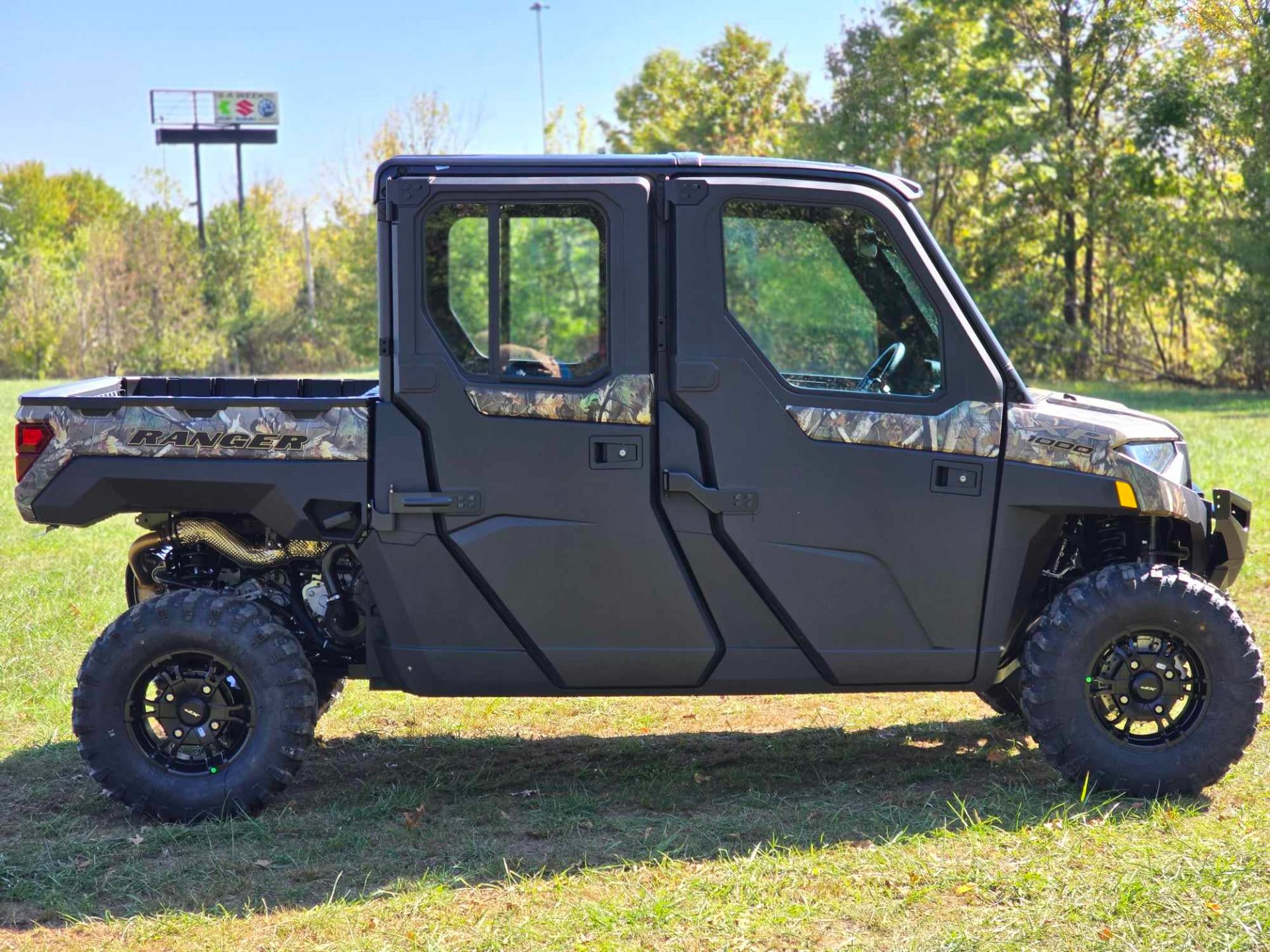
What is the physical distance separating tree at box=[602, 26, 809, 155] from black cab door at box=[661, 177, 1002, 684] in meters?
45.5

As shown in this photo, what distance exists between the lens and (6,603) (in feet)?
26.5

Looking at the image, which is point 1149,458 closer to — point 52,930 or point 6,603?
point 52,930

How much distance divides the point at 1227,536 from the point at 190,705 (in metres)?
3.86

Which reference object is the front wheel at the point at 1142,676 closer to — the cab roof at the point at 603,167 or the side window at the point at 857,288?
the side window at the point at 857,288

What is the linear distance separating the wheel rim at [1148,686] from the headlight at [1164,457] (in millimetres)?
574

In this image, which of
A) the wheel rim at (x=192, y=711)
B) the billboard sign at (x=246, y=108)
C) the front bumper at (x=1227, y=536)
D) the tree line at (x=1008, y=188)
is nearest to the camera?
the wheel rim at (x=192, y=711)

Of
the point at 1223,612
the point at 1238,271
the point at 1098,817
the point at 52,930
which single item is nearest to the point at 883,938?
the point at 1098,817

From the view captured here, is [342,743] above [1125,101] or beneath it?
beneath

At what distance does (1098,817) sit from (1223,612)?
0.87 meters

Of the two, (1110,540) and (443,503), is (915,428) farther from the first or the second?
(443,503)

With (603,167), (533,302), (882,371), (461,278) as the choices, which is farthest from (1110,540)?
(461,278)

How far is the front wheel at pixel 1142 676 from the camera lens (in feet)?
15.3

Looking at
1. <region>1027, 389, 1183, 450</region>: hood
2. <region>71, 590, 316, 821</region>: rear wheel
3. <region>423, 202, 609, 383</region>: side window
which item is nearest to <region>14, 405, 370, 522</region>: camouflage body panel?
<region>71, 590, 316, 821</region>: rear wheel

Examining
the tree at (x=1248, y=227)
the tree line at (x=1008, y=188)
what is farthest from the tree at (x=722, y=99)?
the tree at (x=1248, y=227)
